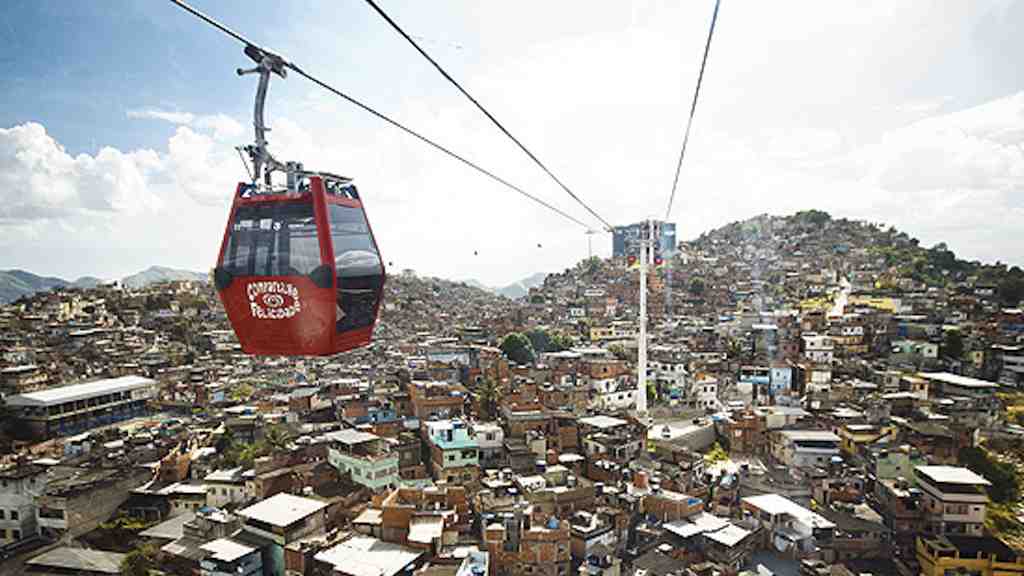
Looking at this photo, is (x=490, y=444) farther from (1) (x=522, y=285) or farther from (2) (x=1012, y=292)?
(1) (x=522, y=285)

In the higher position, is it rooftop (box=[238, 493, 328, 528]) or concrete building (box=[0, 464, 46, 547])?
rooftop (box=[238, 493, 328, 528])

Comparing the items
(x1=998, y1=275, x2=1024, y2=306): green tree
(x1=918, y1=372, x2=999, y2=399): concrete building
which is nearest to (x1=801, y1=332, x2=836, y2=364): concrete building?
(x1=918, y1=372, x2=999, y2=399): concrete building

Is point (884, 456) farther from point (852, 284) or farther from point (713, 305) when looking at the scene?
point (852, 284)

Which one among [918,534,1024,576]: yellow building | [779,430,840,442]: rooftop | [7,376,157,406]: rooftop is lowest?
[918,534,1024,576]: yellow building

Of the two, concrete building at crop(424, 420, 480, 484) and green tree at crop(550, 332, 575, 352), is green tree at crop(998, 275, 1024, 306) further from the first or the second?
concrete building at crop(424, 420, 480, 484)

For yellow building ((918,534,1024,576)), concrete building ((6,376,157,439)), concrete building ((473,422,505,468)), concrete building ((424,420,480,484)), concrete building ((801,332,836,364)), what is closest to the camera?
yellow building ((918,534,1024,576))

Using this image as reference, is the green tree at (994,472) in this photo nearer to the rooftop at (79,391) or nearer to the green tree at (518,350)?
the green tree at (518,350)

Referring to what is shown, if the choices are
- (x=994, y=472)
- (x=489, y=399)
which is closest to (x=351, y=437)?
(x=489, y=399)
